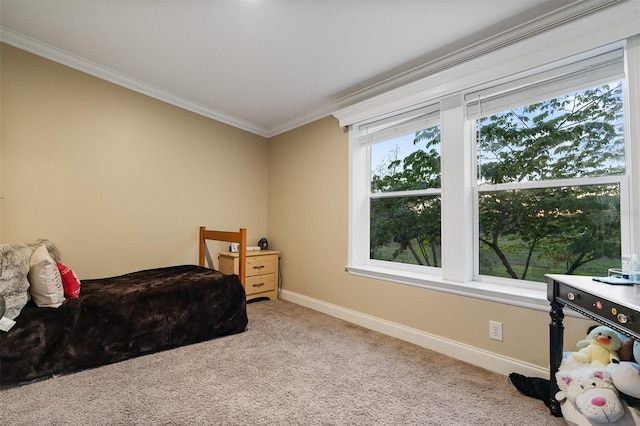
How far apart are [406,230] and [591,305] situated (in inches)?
60.9

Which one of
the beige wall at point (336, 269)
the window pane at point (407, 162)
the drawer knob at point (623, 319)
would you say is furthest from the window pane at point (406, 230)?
the drawer knob at point (623, 319)

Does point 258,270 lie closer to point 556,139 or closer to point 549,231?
point 549,231

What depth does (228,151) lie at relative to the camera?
Result: 3.66 metres

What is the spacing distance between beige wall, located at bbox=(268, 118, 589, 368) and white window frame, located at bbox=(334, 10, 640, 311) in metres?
0.10

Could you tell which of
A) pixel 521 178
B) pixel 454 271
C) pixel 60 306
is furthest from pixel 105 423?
pixel 521 178

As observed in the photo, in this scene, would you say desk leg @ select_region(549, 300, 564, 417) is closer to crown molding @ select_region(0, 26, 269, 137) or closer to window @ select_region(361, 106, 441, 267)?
window @ select_region(361, 106, 441, 267)

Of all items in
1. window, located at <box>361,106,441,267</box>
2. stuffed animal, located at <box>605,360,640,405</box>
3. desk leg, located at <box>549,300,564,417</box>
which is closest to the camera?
stuffed animal, located at <box>605,360,640,405</box>

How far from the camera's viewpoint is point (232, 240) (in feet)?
9.40

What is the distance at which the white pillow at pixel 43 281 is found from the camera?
177 cm

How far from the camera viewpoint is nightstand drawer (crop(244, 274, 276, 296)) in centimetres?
341

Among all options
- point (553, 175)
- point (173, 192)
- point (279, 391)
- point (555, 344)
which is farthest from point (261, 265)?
point (553, 175)

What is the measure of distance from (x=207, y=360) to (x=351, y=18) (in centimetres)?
259

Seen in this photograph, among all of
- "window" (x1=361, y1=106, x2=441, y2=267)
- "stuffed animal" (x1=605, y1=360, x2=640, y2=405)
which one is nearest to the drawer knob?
"stuffed animal" (x1=605, y1=360, x2=640, y2=405)

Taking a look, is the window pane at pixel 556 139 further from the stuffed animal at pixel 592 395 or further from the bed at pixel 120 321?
the bed at pixel 120 321
